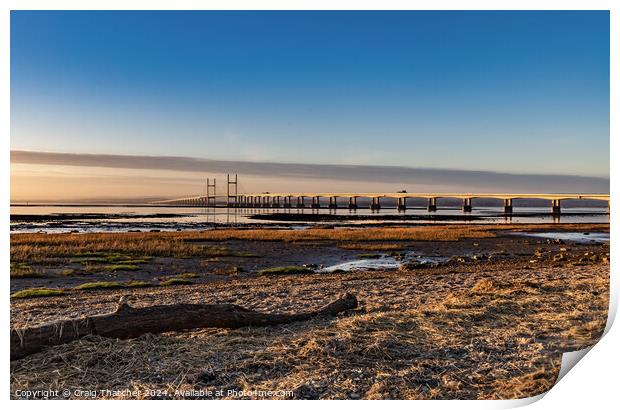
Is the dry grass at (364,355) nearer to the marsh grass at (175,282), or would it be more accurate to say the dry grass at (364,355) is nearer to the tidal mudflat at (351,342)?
the tidal mudflat at (351,342)

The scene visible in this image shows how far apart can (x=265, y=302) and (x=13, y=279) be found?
10.8 metres

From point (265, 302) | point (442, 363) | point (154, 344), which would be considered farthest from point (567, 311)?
point (154, 344)

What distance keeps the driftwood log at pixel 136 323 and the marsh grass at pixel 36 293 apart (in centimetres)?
805

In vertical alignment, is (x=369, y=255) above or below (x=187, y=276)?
below

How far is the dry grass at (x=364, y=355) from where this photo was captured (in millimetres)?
6055

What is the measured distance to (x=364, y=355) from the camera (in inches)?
263

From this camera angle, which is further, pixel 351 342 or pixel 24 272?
pixel 24 272

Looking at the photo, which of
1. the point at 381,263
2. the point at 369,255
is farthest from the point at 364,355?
the point at 369,255

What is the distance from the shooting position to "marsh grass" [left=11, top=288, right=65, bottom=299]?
13.6 m

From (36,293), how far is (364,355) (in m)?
11.3

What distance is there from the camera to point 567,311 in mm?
9102

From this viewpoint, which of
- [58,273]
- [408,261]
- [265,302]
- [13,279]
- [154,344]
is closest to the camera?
[154,344]

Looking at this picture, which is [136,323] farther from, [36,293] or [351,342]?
[36,293]
